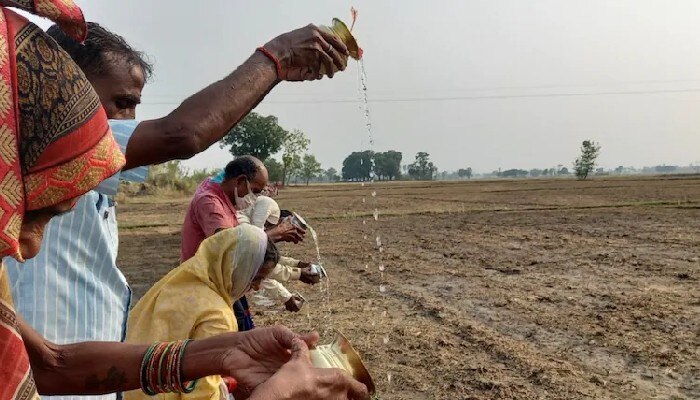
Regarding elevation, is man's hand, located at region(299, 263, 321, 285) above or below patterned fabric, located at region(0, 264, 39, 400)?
below

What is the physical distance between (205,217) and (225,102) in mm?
2176

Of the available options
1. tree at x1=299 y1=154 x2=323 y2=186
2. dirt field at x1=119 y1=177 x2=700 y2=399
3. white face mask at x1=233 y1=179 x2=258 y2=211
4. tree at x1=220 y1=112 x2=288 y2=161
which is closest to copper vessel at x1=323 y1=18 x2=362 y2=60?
white face mask at x1=233 y1=179 x2=258 y2=211

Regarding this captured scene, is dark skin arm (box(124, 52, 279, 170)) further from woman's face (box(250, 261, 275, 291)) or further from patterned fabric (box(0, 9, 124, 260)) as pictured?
woman's face (box(250, 261, 275, 291))

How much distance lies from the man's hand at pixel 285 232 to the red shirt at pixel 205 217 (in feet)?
1.45

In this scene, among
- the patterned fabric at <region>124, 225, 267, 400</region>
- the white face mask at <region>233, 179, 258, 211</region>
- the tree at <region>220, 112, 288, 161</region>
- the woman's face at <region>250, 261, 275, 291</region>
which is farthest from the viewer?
the tree at <region>220, 112, 288, 161</region>

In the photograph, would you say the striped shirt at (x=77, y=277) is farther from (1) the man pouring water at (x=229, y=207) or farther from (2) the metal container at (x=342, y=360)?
(1) the man pouring water at (x=229, y=207)

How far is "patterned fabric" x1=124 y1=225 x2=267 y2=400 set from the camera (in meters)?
2.47

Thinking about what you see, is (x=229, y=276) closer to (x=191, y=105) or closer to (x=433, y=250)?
(x=191, y=105)

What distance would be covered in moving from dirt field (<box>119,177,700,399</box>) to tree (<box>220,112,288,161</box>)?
177ft

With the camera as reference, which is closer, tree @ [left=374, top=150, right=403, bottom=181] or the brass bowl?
the brass bowl

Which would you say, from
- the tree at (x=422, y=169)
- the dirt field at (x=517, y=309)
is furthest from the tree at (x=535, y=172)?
the dirt field at (x=517, y=309)

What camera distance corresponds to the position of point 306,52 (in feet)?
6.08

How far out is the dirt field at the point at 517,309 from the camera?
4.47m

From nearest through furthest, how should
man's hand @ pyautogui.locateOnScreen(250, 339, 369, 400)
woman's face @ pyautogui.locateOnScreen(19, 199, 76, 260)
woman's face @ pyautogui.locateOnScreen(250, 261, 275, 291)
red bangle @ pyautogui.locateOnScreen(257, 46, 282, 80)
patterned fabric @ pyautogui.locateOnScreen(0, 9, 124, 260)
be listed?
patterned fabric @ pyautogui.locateOnScreen(0, 9, 124, 260), woman's face @ pyautogui.locateOnScreen(19, 199, 76, 260), man's hand @ pyautogui.locateOnScreen(250, 339, 369, 400), red bangle @ pyautogui.locateOnScreen(257, 46, 282, 80), woman's face @ pyautogui.locateOnScreen(250, 261, 275, 291)
